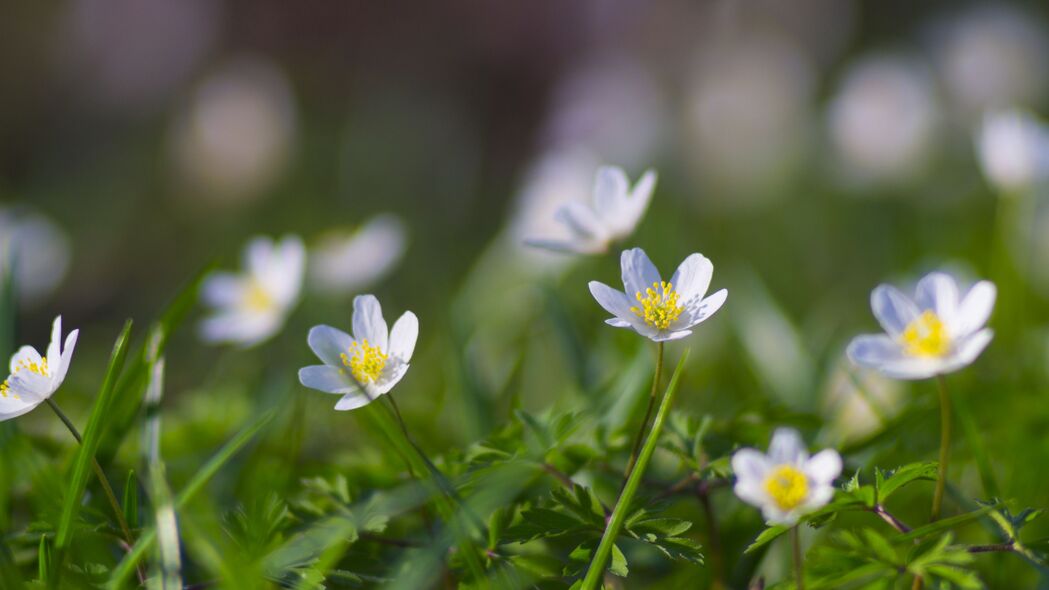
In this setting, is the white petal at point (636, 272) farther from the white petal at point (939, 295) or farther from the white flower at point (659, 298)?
the white petal at point (939, 295)

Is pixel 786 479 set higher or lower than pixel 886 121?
higher

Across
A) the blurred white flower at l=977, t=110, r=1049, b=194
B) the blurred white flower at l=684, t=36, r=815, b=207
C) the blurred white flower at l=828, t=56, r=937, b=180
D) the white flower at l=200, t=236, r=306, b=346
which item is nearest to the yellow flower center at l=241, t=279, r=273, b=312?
the white flower at l=200, t=236, r=306, b=346

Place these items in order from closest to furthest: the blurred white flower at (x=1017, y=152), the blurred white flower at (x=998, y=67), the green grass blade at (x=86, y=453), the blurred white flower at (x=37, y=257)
Answer: the green grass blade at (x=86, y=453) → the blurred white flower at (x=1017, y=152) → the blurred white flower at (x=37, y=257) → the blurred white flower at (x=998, y=67)

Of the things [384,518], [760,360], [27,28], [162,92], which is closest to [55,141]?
[162,92]

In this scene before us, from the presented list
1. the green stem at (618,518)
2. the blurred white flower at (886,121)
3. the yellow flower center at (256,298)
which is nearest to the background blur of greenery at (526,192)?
the blurred white flower at (886,121)

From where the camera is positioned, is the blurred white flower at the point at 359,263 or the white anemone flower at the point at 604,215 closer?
A: the white anemone flower at the point at 604,215

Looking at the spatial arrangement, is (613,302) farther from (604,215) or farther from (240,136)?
(240,136)

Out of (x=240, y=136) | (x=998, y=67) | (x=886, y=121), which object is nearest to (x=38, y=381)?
(x=886, y=121)
